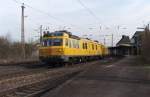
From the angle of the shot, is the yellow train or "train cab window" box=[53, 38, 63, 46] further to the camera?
"train cab window" box=[53, 38, 63, 46]

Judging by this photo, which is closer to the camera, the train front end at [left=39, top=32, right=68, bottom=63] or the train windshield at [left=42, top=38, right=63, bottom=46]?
the train front end at [left=39, top=32, right=68, bottom=63]

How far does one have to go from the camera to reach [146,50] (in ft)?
191

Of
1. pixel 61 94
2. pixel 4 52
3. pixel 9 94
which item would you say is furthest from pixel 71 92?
pixel 4 52

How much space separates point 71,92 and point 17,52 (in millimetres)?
54707

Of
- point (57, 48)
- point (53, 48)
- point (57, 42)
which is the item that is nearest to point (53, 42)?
point (57, 42)

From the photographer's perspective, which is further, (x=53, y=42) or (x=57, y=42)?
(x=53, y=42)

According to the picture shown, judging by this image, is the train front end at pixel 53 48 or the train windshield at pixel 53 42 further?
the train windshield at pixel 53 42

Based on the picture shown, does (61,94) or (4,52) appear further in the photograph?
(4,52)

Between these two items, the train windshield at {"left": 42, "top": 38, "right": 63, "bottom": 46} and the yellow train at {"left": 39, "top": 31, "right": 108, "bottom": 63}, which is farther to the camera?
the train windshield at {"left": 42, "top": 38, "right": 63, "bottom": 46}

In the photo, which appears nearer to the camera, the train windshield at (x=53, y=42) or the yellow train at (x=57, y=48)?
the yellow train at (x=57, y=48)

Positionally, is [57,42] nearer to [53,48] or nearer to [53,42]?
[53,42]

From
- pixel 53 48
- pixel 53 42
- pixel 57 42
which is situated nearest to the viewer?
pixel 53 48

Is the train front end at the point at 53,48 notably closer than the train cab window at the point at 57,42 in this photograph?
Yes

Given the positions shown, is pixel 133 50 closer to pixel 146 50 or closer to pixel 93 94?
pixel 146 50
